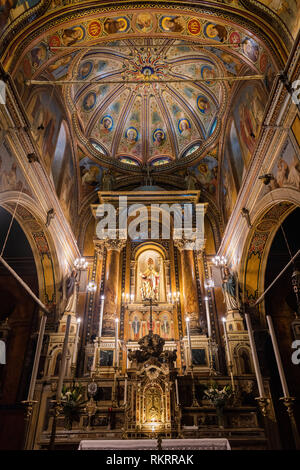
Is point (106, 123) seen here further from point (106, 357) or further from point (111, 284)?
point (106, 357)

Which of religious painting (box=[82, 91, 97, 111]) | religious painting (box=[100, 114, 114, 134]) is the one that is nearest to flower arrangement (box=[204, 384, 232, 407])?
religious painting (box=[82, 91, 97, 111])

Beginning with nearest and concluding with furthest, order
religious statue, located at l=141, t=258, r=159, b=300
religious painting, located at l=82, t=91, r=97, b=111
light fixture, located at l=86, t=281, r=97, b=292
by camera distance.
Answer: religious statue, located at l=141, t=258, r=159, b=300 → light fixture, located at l=86, t=281, r=97, b=292 → religious painting, located at l=82, t=91, r=97, b=111

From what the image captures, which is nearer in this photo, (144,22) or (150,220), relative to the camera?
(144,22)

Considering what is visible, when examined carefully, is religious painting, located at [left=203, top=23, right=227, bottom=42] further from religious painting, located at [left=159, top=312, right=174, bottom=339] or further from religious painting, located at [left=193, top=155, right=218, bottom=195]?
religious painting, located at [left=159, top=312, right=174, bottom=339]

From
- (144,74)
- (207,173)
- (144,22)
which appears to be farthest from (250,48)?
(207,173)

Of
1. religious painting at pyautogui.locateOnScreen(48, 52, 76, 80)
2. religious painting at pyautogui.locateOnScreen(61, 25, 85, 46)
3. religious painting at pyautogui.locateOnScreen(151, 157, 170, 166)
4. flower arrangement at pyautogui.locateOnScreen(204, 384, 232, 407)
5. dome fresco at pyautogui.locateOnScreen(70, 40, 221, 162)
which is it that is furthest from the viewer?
religious painting at pyautogui.locateOnScreen(151, 157, 170, 166)

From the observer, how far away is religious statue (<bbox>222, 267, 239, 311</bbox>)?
11.6m

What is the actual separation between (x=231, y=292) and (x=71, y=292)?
20.8 ft

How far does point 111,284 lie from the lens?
13219 mm

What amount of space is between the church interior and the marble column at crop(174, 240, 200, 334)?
7cm

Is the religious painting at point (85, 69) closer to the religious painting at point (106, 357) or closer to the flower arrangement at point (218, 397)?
the religious painting at point (106, 357)

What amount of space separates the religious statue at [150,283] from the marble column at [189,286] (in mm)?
1227

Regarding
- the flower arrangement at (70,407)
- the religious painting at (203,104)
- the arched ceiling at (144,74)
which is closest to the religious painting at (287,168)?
the arched ceiling at (144,74)

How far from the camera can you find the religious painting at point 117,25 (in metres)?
9.59
